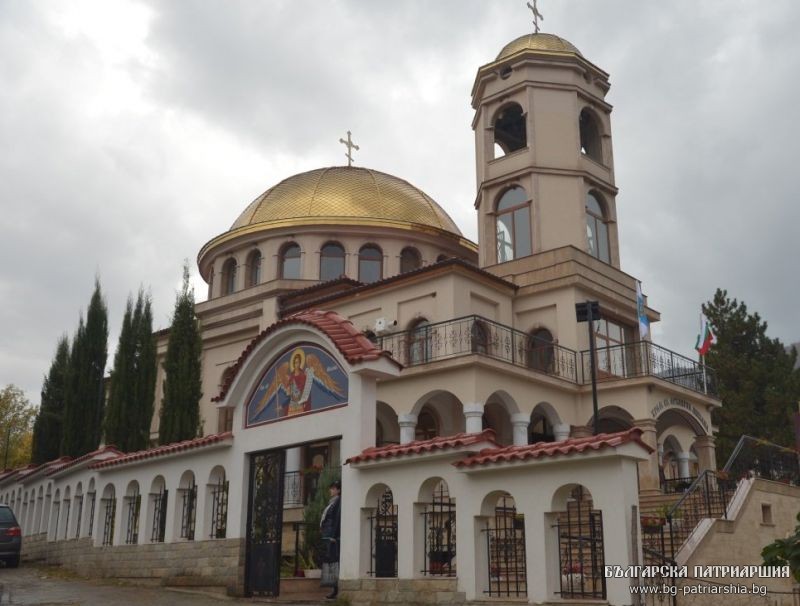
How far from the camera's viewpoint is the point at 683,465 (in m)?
23.2

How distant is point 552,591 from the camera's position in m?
9.47

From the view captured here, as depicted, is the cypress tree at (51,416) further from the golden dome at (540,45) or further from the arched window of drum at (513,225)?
the golden dome at (540,45)

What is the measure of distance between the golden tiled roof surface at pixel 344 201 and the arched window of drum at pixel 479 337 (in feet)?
36.8

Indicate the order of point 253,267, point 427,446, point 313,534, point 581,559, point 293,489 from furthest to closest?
point 253,267 → point 293,489 → point 313,534 → point 427,446 → point 581,559

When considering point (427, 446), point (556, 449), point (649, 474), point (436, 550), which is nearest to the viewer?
point (556, 449)

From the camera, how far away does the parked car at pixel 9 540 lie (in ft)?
65.7

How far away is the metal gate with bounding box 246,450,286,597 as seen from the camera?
42.7 feet

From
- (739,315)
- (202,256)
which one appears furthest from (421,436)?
(739,315)

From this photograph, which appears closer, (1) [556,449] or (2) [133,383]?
(1) [556,449]

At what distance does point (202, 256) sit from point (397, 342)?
14528 mm

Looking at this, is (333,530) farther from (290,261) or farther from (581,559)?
(290,261)

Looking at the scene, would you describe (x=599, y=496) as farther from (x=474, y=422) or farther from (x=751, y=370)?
(x=751, y=370)

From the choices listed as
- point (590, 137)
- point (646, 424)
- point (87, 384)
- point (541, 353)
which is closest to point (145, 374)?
point (87, 384)

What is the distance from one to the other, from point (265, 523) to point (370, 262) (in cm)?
1838
